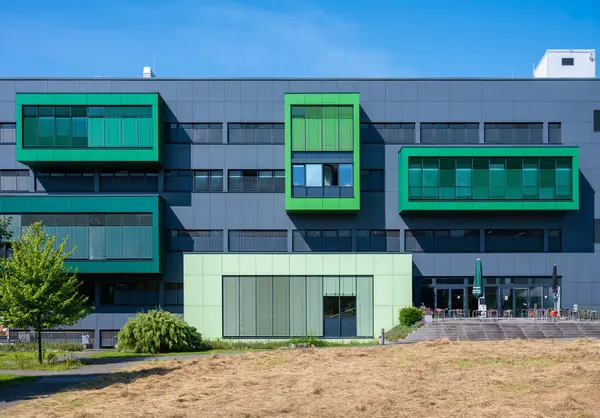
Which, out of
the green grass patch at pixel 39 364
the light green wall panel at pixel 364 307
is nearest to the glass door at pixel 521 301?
the light green wall panel at pixel 364 307

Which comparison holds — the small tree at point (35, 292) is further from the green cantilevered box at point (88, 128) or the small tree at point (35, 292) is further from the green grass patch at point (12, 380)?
the green cantilevered box at point (88, 128)

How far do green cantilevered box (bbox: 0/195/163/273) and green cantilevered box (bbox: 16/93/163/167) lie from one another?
2.97m

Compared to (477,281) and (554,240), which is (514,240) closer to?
(554,240)

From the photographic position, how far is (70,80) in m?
49.8

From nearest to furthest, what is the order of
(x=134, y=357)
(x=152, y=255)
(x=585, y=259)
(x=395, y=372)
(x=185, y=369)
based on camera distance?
(x=395, y=372), (x=185, y=369), (x=134, y=357), (x=152, y=255), (x=585, y=259)

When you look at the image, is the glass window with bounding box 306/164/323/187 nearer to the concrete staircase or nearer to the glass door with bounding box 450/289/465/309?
the concrete staircase

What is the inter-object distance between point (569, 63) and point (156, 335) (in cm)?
3624

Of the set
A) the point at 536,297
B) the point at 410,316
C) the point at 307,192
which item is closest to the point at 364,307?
the point at 410,316

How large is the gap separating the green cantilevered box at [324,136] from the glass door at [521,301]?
12.8 metres

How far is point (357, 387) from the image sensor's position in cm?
2352

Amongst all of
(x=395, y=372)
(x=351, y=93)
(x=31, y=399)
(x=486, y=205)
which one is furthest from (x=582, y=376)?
(x=351, y=93)

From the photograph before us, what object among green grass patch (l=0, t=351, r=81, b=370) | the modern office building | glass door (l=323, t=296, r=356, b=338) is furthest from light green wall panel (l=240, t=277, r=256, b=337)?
green grass patch (l=0, t=351, r=81, b=370)

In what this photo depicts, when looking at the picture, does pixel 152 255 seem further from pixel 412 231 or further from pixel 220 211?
pixel 412 231

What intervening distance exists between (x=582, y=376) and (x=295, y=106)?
1173 inches
